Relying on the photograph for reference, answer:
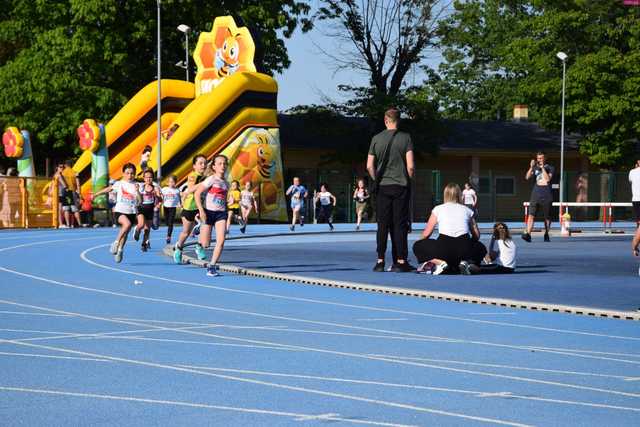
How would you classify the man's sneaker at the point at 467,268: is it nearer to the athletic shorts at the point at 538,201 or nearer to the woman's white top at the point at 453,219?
the woman's white top at the point at 453,219

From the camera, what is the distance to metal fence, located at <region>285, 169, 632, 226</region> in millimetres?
51094

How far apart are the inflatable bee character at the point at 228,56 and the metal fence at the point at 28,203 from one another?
8.12 meters

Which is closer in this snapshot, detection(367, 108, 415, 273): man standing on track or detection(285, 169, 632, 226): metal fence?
detection(367, 108, 415, 273): man standing on track

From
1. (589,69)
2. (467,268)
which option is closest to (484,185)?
(589,69)

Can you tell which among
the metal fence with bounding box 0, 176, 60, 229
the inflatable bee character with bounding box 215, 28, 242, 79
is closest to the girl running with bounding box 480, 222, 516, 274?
the metal fence with bounding box 0, 176, 60, 229

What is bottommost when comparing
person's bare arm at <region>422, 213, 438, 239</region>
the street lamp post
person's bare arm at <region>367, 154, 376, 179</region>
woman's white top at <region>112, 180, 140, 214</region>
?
person's bare arm at <region>422, 213, 438, 239</region>

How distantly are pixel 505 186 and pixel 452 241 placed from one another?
45.4 meters

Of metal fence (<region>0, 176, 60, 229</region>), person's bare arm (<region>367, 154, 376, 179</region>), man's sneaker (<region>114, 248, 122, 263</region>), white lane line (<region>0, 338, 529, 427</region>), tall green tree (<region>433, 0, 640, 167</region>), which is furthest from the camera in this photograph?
tall green tree (<region>433, 0, 640, 167</region>)

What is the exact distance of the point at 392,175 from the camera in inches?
666

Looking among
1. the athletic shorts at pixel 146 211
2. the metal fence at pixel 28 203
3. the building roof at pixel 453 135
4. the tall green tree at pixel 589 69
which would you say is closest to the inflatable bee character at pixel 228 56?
the metal fence at pixel 28 203

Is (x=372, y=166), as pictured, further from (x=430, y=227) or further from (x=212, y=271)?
(x=212, y=271)

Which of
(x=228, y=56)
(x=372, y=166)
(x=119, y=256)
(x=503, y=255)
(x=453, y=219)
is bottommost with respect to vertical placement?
(x=119, y=256)

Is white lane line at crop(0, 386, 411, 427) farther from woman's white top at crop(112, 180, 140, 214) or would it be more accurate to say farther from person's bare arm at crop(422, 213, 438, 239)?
woman's white top at crop(112, 180, 140, 214)

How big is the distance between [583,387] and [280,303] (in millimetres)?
5989
